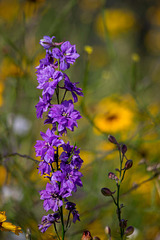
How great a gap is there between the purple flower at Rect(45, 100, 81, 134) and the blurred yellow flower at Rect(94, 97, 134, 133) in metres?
0.71

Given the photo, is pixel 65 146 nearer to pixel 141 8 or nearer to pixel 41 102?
pixel 41 102

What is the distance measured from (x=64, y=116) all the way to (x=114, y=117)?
83 centimetres

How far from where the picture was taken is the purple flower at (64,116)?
45 cm

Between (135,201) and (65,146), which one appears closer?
(65,146)

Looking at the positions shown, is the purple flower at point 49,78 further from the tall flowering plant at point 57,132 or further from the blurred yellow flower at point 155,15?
the blurred yellow flower at point 155,15

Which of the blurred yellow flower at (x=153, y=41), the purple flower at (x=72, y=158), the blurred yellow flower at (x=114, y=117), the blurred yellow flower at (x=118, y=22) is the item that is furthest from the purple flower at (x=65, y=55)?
the blurred yellow flower at (x=153, y=41)

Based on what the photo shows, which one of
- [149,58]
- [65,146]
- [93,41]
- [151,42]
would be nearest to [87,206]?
[65,146]

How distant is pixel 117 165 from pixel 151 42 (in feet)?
7.04

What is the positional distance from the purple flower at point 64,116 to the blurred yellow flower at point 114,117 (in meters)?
0.71

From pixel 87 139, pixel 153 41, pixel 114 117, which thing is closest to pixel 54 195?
pixel 114 117

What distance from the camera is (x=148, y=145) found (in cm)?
122

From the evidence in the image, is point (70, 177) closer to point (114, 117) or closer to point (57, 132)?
point (57, 132)

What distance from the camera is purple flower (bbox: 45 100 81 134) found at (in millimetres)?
449

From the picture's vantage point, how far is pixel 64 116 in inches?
17.8
